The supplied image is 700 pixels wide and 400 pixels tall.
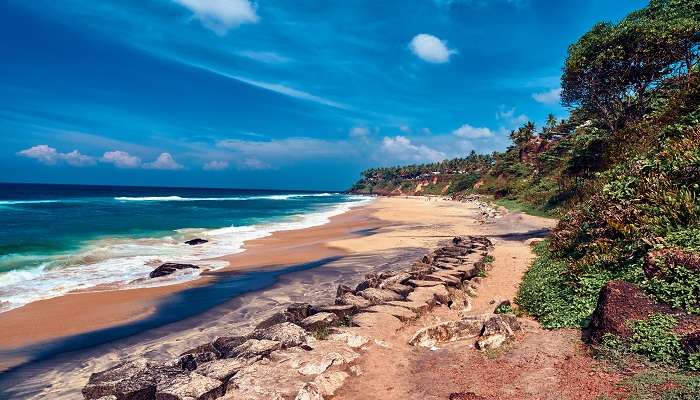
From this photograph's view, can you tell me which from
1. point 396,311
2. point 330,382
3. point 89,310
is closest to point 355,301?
point 396,311

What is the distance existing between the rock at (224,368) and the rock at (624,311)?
555 cm

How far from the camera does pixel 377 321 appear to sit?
26.8ft

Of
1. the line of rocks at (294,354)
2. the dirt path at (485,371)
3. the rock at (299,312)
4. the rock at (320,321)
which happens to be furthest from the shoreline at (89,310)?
the dirt path at (485,371)

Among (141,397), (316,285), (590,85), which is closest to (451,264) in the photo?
(316,285)

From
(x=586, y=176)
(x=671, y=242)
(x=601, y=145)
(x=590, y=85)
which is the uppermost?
(x=590, y=85)

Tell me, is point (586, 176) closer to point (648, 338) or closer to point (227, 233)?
point (648, 338)

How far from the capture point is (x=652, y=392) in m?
4.76

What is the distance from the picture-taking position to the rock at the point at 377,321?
7992 mm

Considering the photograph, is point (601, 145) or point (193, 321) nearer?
point (193, 321)

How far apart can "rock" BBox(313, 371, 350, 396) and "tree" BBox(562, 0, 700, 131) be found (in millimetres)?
22922

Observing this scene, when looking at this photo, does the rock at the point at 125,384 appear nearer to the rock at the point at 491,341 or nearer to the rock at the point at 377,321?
the rock at the point at 377,321

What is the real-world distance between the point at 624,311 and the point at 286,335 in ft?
18.3

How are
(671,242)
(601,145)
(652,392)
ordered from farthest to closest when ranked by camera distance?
(601,145), (671,242), (652,392)

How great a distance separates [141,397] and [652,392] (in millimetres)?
6686
